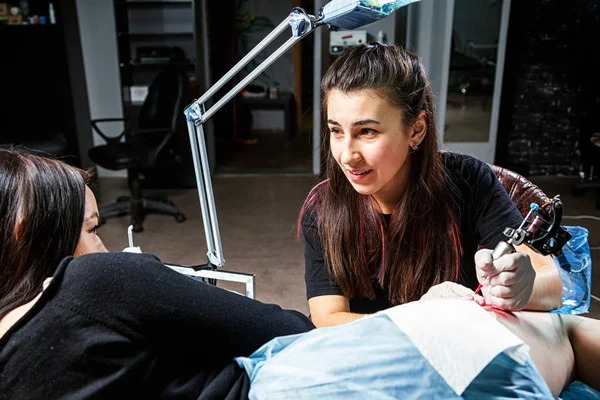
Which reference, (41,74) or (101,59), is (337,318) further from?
(101,59)

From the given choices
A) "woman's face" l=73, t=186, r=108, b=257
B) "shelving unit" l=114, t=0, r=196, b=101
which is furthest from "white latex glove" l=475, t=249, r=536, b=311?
"shelving unit" l=114, t=0, r=196, b=101

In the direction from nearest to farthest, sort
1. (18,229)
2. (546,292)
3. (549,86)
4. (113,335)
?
(113,335), (18,229), (546,292), (549,86)

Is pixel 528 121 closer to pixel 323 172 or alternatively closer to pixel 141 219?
pixel 141 219

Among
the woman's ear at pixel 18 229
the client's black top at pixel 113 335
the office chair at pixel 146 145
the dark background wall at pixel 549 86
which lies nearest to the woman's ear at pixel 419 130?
the client's black top at pixel 113 335

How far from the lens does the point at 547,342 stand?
96cm

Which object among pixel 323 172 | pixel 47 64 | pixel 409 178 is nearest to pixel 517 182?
pixel 409 178

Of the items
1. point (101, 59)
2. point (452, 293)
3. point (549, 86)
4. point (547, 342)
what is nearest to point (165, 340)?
point (452, 293)

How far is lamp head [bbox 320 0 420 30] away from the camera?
0.88 meters

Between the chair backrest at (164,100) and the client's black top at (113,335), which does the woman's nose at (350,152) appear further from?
the chair backrest at (164,100)

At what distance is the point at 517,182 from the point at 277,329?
975 millimetres

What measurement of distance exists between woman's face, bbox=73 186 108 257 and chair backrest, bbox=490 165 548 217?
1.12 meters

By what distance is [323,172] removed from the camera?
1.37 m

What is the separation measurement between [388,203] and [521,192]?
0.46 meters

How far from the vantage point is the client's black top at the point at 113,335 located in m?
0.67
